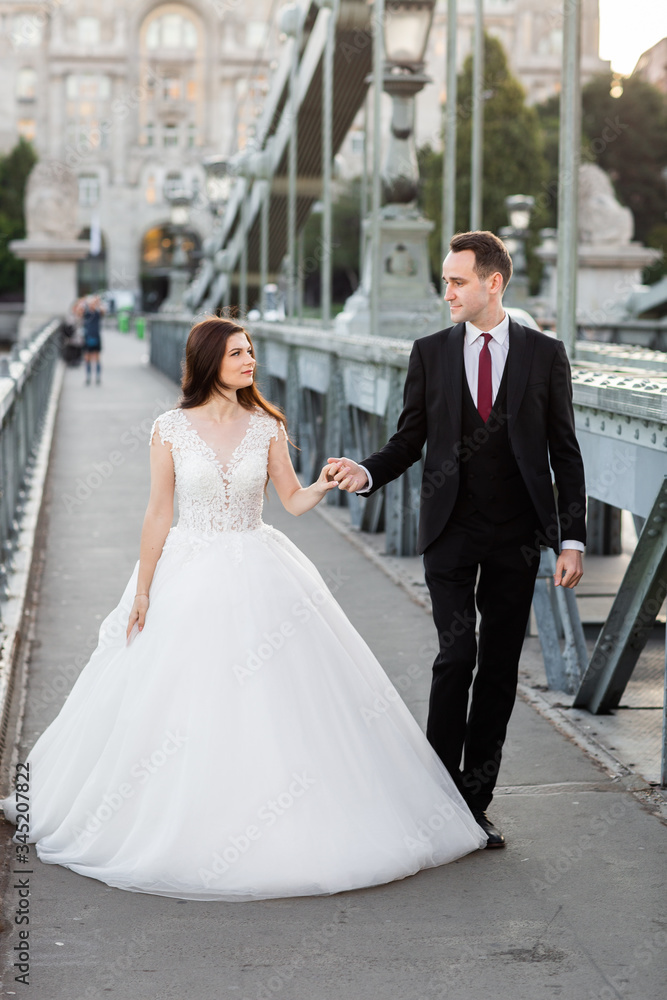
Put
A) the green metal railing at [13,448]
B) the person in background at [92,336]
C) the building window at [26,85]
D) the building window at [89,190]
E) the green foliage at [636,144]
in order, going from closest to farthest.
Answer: the green metal railing at [13,448] → the person in background at [92,336] → the green foliage at [636,144] → the building window at [89,190] → the building window at [26,85]

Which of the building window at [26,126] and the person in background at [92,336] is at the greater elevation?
the building window at [26,126]

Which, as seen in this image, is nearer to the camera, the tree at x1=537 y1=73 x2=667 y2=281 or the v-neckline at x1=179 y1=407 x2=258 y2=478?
the v-neckline at x1=179 y1=407 x2=258 y2=478

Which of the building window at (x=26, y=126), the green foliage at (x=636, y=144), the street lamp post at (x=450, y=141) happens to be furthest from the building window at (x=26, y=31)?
the street lamp post at (x=450, y=141)

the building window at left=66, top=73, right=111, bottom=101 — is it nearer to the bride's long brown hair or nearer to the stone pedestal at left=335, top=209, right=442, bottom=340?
the stone pedestal at left=335, top=209, right=442, bottom=340

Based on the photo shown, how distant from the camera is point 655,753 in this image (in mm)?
4820

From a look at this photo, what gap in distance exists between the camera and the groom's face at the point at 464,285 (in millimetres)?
3787

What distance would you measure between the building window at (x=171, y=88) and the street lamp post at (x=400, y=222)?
8671 cm

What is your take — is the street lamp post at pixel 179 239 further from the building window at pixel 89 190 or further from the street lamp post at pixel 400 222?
the building window at pixel 89 190

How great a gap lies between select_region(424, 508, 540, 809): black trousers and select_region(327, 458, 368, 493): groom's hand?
28 centimetres

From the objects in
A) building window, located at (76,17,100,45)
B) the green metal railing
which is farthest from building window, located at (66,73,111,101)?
the green metal railing

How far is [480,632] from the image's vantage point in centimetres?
399

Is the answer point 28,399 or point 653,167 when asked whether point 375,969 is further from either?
point 653,167

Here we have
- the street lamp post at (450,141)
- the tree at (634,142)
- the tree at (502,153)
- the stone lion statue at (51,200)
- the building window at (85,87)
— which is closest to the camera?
the street lamp post at (450,141)

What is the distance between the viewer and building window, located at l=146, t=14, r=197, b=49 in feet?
309
